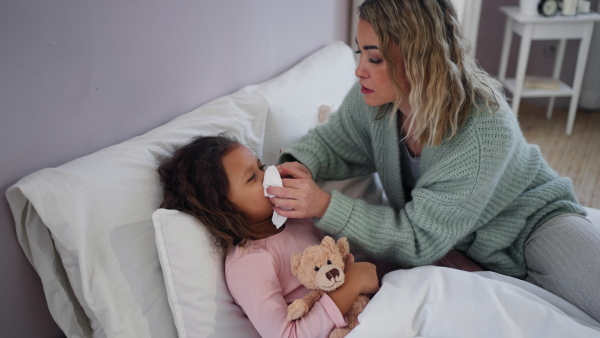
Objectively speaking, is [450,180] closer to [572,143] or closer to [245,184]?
[245,184]

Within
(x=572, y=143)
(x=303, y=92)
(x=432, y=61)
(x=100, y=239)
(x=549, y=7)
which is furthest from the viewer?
(x=572, y=143)

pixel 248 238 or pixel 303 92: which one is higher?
pixel 303 92

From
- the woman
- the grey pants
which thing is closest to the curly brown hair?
the woman

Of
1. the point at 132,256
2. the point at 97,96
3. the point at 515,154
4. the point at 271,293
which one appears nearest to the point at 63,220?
the point at 132,256

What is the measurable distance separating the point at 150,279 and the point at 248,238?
224mm

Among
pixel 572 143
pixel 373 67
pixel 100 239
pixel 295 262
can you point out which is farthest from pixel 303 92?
pixel 572 143

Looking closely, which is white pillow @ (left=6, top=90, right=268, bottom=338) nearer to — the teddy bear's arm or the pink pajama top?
the pink pajama top

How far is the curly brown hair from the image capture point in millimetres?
1111

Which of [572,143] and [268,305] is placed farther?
[572,143]

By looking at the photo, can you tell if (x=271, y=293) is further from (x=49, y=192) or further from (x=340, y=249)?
(x=49, y=192)

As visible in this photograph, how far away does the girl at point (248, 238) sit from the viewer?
1034 mm

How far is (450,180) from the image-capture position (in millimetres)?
1186

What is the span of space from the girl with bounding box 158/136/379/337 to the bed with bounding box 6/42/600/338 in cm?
4

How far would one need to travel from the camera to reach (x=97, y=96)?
3.61ft
